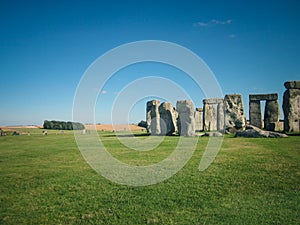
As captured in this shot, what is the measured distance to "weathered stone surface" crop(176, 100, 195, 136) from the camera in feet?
58.0

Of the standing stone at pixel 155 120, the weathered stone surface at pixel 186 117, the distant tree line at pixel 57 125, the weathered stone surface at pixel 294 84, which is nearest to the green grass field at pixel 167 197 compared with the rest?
the weathered stone surface at pixel 186 117

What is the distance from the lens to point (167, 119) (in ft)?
65.9

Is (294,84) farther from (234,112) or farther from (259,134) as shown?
(259,134)

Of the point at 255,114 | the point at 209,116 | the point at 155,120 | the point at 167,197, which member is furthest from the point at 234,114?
the point at 167,197

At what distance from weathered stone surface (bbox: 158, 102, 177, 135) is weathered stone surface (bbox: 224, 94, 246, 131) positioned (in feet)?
15.7

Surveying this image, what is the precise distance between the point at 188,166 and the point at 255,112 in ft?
55.4

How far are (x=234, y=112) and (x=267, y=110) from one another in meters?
3.01

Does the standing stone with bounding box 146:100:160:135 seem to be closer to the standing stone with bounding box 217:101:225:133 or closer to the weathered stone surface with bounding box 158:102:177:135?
the weathered stone surface with bounding box 158:102:177:135

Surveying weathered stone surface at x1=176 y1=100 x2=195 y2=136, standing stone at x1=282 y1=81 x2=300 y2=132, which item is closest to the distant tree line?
weathered stone surface at x1=176 y1=100 x2=195 y2=136

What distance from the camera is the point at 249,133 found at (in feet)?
49.0

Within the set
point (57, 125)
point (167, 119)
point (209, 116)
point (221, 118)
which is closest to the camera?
point (167, 119)

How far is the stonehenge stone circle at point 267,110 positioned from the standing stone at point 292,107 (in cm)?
221

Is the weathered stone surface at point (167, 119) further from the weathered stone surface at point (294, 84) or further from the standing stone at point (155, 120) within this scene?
the weathered stone surface at point (294, 84)

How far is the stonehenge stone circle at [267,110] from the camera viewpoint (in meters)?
20.6
